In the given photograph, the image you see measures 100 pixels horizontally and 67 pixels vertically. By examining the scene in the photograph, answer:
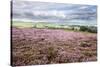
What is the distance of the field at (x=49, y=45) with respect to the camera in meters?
2.18

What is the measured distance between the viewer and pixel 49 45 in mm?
2293

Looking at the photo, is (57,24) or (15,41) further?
(57,24)

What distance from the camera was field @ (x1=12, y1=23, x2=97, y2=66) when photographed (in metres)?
2.18

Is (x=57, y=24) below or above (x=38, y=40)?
above

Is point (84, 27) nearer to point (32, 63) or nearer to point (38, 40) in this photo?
point (38, 40)

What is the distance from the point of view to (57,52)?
7.60 ft

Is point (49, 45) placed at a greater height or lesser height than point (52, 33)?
lesser

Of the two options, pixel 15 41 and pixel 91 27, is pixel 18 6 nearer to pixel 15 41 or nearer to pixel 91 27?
pixel 15 41

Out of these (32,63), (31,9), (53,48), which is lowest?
(32,63)

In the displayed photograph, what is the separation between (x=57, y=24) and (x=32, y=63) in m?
0.58

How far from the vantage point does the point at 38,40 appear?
7.41 ft

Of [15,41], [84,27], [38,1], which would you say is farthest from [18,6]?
[84,27]
